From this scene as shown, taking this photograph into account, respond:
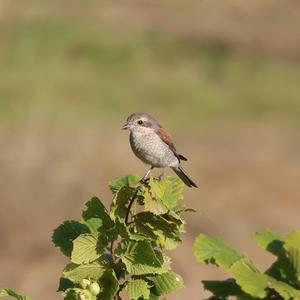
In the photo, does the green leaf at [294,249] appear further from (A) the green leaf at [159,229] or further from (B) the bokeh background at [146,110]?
(B) the bokeh background at [146,110]

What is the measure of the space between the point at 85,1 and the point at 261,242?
145 feet

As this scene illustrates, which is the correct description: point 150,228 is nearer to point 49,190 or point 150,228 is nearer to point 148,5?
point 49,190

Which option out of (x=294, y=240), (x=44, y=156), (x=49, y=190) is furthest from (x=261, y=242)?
(x=44, y=156)

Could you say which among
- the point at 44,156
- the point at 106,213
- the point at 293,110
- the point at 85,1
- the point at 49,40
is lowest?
the point at 106,213

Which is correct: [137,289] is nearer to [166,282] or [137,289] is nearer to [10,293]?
[166,282]

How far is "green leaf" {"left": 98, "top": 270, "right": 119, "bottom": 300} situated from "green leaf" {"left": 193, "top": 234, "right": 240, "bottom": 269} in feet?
3.23

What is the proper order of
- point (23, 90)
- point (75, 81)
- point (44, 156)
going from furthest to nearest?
1. point (75, 81)
2. point (23, 90)
3. point (44, 156)

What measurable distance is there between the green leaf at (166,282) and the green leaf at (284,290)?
73 centimetres

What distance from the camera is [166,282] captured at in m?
3.43

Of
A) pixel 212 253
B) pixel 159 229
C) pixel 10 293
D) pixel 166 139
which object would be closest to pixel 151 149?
pixel 166 139

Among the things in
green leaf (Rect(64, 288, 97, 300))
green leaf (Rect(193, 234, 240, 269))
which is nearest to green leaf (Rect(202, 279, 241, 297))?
green leaf (Rect(193, 234, 240, 269))

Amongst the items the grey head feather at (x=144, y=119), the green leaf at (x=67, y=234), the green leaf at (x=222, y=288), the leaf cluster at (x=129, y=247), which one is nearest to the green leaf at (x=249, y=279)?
the green leaf at (x=222, y=288)

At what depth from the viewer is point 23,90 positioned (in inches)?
1214

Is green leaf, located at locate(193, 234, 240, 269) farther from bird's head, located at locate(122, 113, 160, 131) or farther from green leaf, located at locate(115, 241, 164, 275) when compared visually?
bird's head, located at locate(122, 113, 160, 131)
